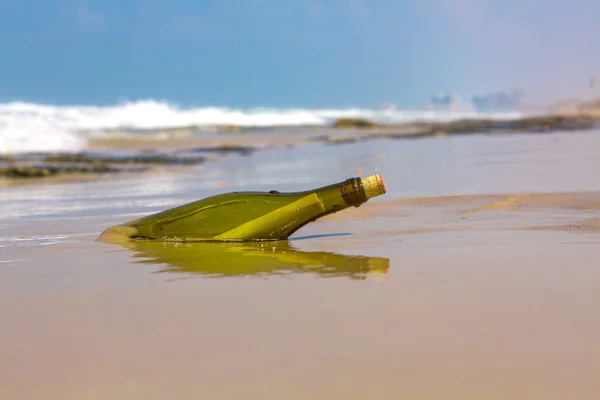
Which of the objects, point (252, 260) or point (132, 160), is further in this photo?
point (132, 160)

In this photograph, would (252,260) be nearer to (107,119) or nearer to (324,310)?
(324,310)

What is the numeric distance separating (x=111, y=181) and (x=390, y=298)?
10.2 m

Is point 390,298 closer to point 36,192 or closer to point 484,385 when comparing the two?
point 484,385

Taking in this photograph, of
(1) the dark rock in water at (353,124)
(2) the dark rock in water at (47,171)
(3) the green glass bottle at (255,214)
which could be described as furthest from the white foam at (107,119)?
(3) the green glass bottle at (255,214)

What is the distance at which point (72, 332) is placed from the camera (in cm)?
341

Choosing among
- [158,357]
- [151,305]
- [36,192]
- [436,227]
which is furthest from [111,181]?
[158,357]

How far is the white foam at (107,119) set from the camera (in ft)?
86.4

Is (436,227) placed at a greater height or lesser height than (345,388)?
greater

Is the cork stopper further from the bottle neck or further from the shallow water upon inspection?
the shallow water

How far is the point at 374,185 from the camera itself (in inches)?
217

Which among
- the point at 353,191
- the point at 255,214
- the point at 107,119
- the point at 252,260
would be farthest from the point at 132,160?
the point at 107,119

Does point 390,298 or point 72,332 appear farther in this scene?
point 390,298

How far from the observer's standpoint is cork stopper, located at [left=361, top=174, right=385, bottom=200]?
216 inches

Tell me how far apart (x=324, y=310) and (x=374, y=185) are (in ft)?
6.57
